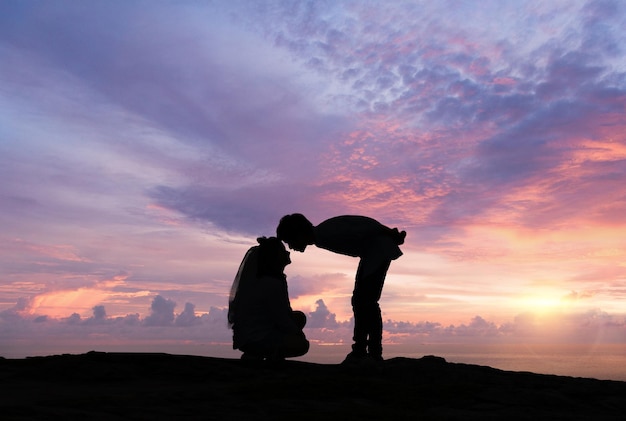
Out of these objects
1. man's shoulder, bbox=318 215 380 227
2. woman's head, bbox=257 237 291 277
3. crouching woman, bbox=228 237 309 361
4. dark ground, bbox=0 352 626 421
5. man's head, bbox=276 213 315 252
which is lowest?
dark ground, bbox=0 352 626 421

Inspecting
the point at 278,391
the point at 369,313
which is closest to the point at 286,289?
the point at 369,313

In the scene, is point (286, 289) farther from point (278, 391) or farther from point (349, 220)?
point (278, 391)

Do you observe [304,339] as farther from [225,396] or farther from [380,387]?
[225,396]

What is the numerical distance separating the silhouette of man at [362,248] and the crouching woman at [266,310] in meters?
A: 0.40

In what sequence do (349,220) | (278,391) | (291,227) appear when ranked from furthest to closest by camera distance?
1. (349,220)
2. (291,227)
3. (278,391)

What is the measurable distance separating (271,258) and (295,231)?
0.61 m

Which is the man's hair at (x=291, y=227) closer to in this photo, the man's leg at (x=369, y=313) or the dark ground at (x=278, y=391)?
the man's leg at (x=369, y=313)

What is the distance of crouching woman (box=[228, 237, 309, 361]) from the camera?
287 inches

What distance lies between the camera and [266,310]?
7.43 meters

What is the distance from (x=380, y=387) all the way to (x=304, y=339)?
219 cm

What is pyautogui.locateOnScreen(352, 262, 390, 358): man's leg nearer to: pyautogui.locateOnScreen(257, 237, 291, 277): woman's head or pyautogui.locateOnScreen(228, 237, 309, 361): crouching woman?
pyautogui.locateOnScreen(228, 237, 309, 361): crouching woman

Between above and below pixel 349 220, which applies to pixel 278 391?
below

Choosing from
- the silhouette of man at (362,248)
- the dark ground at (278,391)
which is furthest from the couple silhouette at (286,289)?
the dark ground at (278,391)

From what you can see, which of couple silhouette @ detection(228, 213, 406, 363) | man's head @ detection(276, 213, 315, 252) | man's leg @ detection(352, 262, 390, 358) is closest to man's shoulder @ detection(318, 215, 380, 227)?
couple silhouette @ detection(228, 213, 406, 363)
